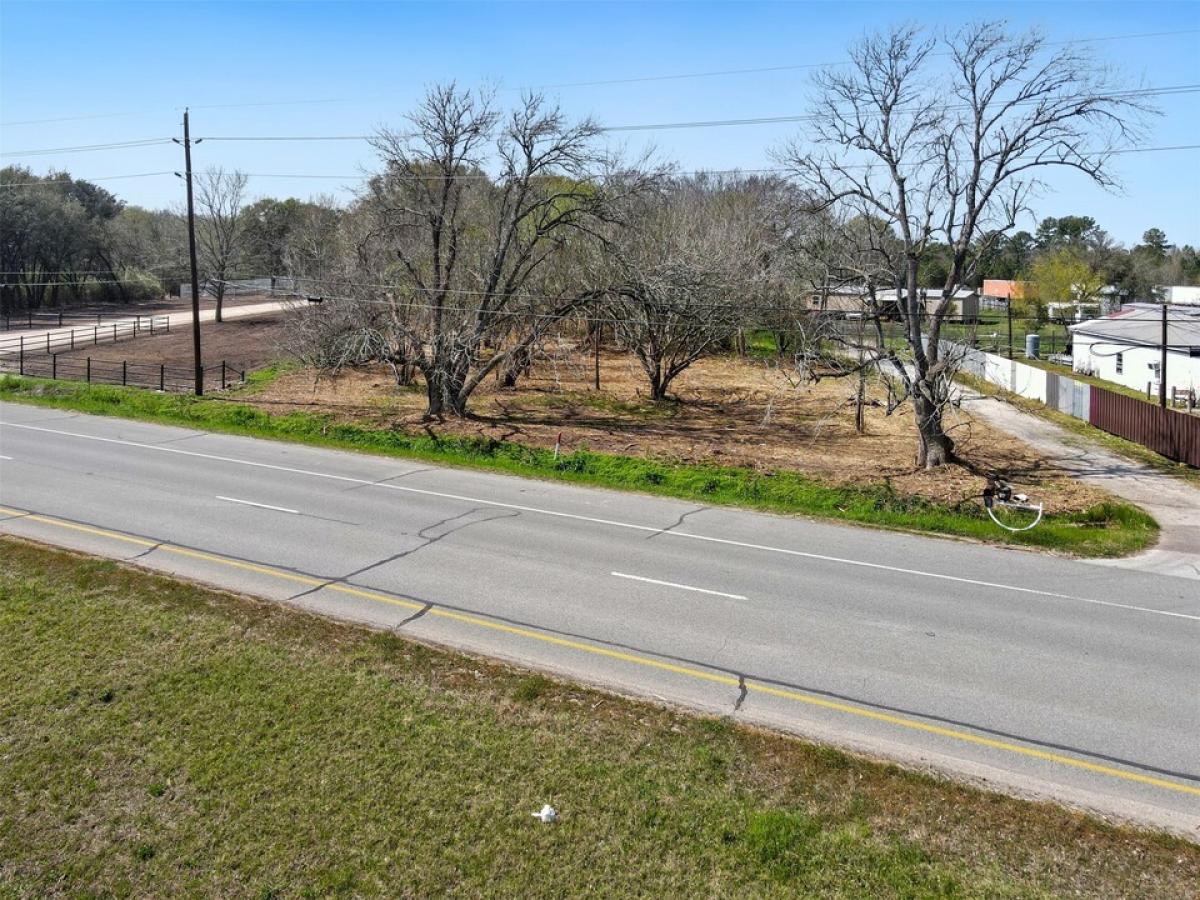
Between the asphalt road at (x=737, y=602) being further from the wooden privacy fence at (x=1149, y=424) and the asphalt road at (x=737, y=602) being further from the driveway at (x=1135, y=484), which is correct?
the wooden privacy fence at (x=1149, y=424)

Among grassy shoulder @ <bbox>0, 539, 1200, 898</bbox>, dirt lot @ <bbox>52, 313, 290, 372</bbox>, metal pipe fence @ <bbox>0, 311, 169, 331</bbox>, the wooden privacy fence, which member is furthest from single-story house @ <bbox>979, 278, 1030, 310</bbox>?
grassy shoulder @ <bbox>0, 539, 1200, 898</bbox>

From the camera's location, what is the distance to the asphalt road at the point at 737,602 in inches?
356

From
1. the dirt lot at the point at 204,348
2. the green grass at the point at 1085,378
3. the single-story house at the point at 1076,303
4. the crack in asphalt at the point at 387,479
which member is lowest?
the crack in asphalt at the point at 387,479

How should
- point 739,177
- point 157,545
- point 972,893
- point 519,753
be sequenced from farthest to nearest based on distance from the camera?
point 739,177, point 157,545, point 519,753, point 972,893

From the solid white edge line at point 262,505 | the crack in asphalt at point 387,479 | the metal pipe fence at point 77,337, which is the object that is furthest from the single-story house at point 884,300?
the metal pipe fence at point 77,337

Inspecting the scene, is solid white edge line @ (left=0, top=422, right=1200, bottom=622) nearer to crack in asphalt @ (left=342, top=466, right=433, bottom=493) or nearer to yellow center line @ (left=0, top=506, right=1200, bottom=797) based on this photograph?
crack in asphalt @ (left=342, top=466, right=433, bottom=493)

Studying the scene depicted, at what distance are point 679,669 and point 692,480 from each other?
10167 millimetres

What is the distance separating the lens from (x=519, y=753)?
8.34 m

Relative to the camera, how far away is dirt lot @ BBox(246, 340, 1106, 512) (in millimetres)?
21875

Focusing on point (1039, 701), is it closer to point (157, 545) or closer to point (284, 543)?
point (284, 543)

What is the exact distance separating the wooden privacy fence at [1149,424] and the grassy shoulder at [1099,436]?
8.3 inches

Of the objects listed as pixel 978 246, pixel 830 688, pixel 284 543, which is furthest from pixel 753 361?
pixel 830 688

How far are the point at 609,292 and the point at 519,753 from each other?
19797 millimetres

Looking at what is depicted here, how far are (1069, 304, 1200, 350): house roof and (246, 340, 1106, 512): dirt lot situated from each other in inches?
469
